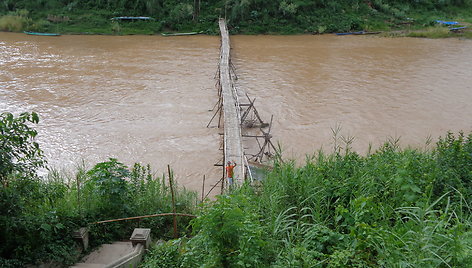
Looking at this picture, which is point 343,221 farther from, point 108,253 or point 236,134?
point 236,134

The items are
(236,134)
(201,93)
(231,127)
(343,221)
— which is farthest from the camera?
(201,93)

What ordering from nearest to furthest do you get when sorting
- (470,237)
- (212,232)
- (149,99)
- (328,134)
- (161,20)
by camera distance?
(470,237) → (212,232) → (328,134) → (149,99) → (161,20)

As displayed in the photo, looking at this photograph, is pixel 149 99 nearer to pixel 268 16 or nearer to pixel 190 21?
pixel 190 21

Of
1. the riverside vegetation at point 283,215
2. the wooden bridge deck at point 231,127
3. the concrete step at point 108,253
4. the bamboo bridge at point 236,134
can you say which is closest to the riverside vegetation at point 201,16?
the bamboo bridge at point 236,134

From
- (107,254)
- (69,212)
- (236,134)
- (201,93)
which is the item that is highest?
(201,93)

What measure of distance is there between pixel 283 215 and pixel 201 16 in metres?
22.1

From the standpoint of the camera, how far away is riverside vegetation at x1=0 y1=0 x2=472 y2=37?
22.4m

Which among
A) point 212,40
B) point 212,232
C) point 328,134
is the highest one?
point 212,40

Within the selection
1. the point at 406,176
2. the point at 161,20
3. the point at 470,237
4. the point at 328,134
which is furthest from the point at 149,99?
the point at 161,20

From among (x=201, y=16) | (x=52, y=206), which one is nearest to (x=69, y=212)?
(x=52, y=206)

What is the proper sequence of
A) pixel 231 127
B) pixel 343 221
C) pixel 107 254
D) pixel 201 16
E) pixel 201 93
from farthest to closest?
pixel 201 16, pixel 201 93, pixel 231 127, pixel 107 254, pixel 343 221

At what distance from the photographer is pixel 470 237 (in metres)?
2.78

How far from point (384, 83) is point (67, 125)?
1126 cm

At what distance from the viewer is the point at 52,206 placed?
4336 millimetres
